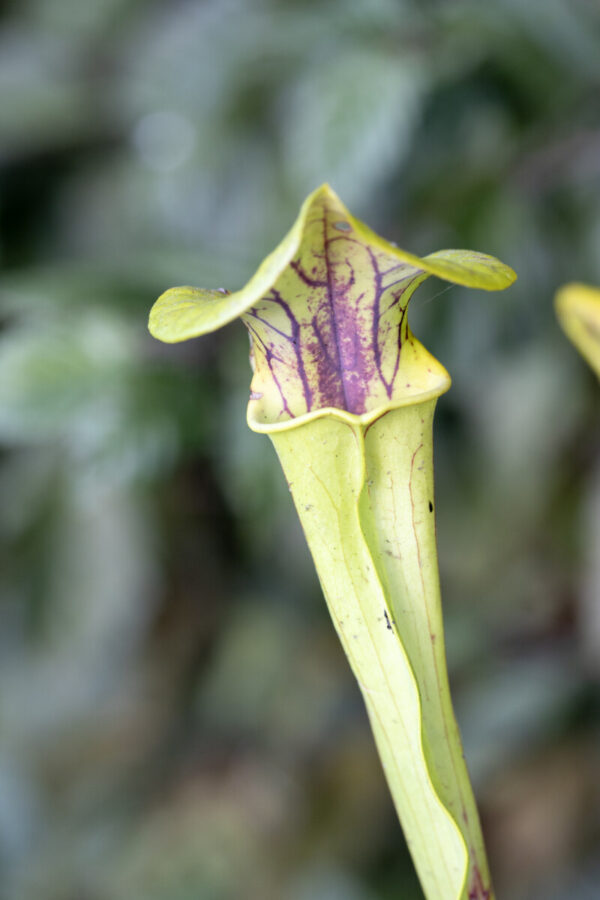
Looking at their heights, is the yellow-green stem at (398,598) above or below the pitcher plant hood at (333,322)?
below

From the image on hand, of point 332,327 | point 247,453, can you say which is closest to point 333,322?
point 332,327

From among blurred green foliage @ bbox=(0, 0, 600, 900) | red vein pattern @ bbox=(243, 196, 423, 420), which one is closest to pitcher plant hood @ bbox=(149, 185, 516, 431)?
red vein pattern @ bbox=(243, 196, 423, 420)

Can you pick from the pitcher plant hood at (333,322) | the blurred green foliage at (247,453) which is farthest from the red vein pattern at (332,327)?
the blurred green foliage at (247,453)

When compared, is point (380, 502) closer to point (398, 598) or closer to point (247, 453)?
point (398, 598)

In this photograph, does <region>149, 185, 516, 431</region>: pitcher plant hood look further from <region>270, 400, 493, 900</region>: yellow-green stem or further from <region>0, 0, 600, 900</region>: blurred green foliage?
<region>0, 0, 600, 900</region>: blurred green foliage

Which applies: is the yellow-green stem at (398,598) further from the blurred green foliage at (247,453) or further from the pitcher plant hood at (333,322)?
the blurred green foliage at (247,453)

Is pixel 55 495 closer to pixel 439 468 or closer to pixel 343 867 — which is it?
pixel 439 468

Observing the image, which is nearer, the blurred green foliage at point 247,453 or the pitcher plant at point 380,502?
the pitcher plant at point 380,502
